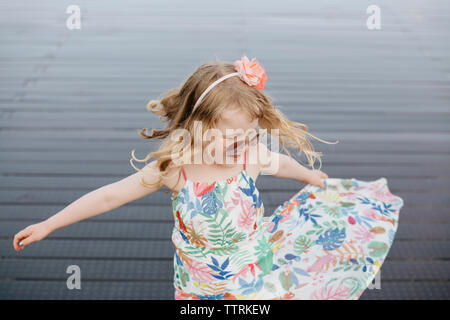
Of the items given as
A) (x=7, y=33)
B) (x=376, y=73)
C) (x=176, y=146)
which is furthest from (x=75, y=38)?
(x=176, y=146)

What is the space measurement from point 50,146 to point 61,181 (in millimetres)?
356

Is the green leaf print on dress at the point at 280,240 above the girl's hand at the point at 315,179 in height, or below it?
below

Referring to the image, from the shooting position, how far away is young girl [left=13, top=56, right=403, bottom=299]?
3.94ft

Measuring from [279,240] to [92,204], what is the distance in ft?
1.98

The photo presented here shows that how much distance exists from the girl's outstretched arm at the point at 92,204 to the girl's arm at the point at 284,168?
36 centimetres

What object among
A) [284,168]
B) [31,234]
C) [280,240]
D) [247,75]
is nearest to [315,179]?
[284,168]

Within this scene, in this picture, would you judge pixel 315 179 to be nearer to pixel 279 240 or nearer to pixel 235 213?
pixel 279 240

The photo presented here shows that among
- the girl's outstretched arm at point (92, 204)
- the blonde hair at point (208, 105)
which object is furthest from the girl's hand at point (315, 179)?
the girl's outstretched arm at point (92, 204)

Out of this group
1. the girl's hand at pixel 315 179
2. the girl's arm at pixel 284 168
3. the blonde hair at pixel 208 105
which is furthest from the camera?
the girl's hand at pixel 315 179

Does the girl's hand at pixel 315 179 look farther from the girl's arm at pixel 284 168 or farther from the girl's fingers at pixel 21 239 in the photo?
the girl's fingers at pixel 21 239

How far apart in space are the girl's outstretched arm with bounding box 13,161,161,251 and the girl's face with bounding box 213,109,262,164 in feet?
0.72

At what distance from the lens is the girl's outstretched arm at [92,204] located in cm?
122

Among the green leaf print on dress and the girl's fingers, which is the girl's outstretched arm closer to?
the girl's fingers

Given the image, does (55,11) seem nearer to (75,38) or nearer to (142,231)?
(75,38)
